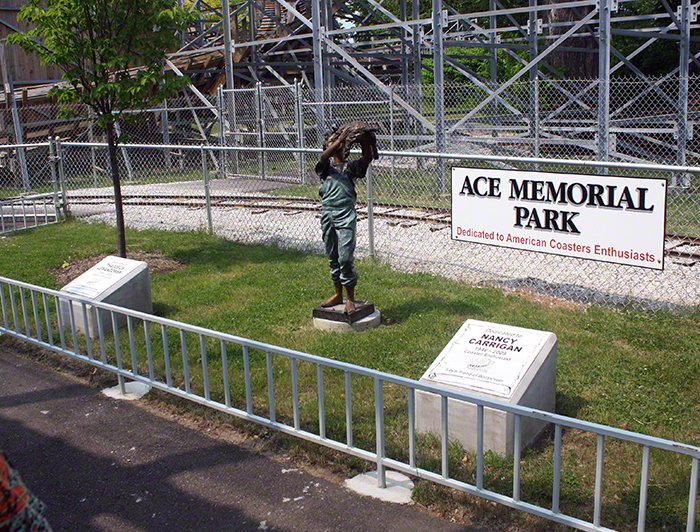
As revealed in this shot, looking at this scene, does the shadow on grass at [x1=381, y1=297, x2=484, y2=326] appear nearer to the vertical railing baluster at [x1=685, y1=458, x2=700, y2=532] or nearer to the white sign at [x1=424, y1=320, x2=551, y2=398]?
the white sign at [x1=424, y1=320, x2=551, y2=398]

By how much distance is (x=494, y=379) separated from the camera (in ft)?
14.6

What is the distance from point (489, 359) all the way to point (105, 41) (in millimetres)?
6383

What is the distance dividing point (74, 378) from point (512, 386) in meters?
3.85

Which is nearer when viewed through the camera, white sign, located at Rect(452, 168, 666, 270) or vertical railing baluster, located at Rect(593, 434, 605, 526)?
vertical railing baluster, located at Rect(593, 434, 605, 526)

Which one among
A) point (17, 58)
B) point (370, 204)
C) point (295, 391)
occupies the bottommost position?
point (295, 391)

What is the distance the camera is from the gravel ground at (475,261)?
7730mm

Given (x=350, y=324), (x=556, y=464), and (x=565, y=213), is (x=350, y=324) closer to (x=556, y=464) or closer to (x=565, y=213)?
(x=565, y=213)

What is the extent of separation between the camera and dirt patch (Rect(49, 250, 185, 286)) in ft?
30.8

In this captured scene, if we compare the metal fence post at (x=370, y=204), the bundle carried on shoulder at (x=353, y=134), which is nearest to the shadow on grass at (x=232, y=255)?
the metal fence post at (x=370, y=204)

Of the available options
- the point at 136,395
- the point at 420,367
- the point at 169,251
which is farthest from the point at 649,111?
the point at 136,395

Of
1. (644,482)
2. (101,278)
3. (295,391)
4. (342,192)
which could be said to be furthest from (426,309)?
(644,482)

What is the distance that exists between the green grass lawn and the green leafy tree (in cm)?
233

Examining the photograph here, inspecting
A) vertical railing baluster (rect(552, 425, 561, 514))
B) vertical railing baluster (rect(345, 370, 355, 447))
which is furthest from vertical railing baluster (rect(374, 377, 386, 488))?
vertical railing baluster (rect(552, 425, 561, 514))

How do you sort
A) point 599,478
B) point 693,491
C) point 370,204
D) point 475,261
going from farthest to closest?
point 475,261
point 370,204
point 599,478
point 693,491
